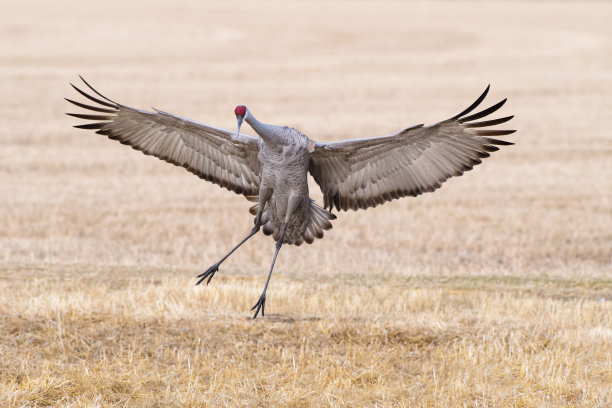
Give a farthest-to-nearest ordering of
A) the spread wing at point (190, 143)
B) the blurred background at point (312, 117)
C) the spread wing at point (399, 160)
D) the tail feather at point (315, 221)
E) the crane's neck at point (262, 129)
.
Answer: the blurred background at point (312, 117) < the tail feather at point (315, 221) < the spread wing at point (190, 143) < the spread wing at point (399, 160) < the crane's neck at point (262, 129)

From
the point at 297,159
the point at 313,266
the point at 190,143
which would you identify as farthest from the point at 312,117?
the point at 297,159

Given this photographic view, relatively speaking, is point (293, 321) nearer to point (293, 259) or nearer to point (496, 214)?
point (293, 259)

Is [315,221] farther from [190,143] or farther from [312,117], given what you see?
[312,117]

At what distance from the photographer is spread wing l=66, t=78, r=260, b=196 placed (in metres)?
7.43

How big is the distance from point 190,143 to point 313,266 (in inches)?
170

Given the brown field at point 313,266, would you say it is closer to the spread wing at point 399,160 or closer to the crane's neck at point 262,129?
the spread wing at point 399,160

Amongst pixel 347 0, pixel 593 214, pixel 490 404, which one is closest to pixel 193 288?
pixel 490 404

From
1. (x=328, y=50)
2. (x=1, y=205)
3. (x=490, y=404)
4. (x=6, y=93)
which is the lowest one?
(x=490, y=404)

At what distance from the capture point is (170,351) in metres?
7.18

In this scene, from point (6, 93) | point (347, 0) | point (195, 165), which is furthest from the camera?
point (347, 0)

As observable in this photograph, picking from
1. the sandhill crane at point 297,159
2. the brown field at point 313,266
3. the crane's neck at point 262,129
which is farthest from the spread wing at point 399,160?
the brown field at point 313,266

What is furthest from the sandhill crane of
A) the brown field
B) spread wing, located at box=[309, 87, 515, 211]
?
the brown field

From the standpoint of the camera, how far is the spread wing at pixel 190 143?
7.43m

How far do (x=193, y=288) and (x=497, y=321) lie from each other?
3156 mm
